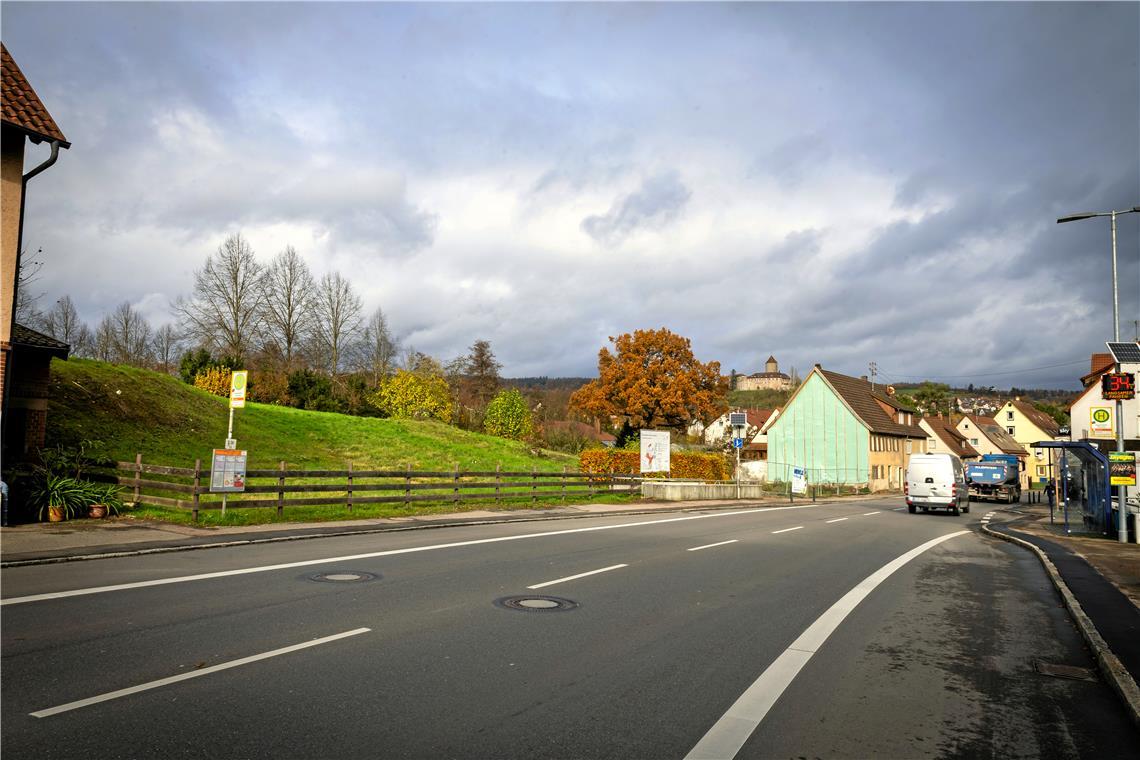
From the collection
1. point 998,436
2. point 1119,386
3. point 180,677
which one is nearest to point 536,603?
point 180,677

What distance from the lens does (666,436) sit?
35781mm

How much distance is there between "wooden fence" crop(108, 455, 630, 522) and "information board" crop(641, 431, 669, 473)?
2.78 m

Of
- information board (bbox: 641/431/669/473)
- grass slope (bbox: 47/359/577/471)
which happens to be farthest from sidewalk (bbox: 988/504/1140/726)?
grass slope (bbox: 47/359/577/471)

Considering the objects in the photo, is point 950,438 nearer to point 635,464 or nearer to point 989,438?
point 989,438

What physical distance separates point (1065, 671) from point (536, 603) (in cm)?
542

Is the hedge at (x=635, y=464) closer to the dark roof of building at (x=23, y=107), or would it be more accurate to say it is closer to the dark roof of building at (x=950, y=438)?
the dark roof of building at (x=23, y=107)

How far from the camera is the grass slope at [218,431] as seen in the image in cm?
2727

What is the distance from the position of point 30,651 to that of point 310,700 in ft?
9.44

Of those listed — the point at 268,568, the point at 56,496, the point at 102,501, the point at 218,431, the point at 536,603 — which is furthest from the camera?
the point at 218,431

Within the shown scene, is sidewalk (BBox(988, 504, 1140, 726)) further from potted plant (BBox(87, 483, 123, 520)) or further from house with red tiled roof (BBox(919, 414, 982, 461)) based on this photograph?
house with red tiled roof (BBox(919, 414, 982, 461))

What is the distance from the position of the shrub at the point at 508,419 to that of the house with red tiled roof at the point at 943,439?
50920 mm

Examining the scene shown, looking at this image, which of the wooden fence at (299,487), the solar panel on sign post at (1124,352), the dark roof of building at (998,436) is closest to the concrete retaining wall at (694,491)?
the wooden fence at (299,487)

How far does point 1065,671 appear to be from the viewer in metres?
6.85

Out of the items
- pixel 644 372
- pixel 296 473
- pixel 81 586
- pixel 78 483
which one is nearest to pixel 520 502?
pixel 296 473
